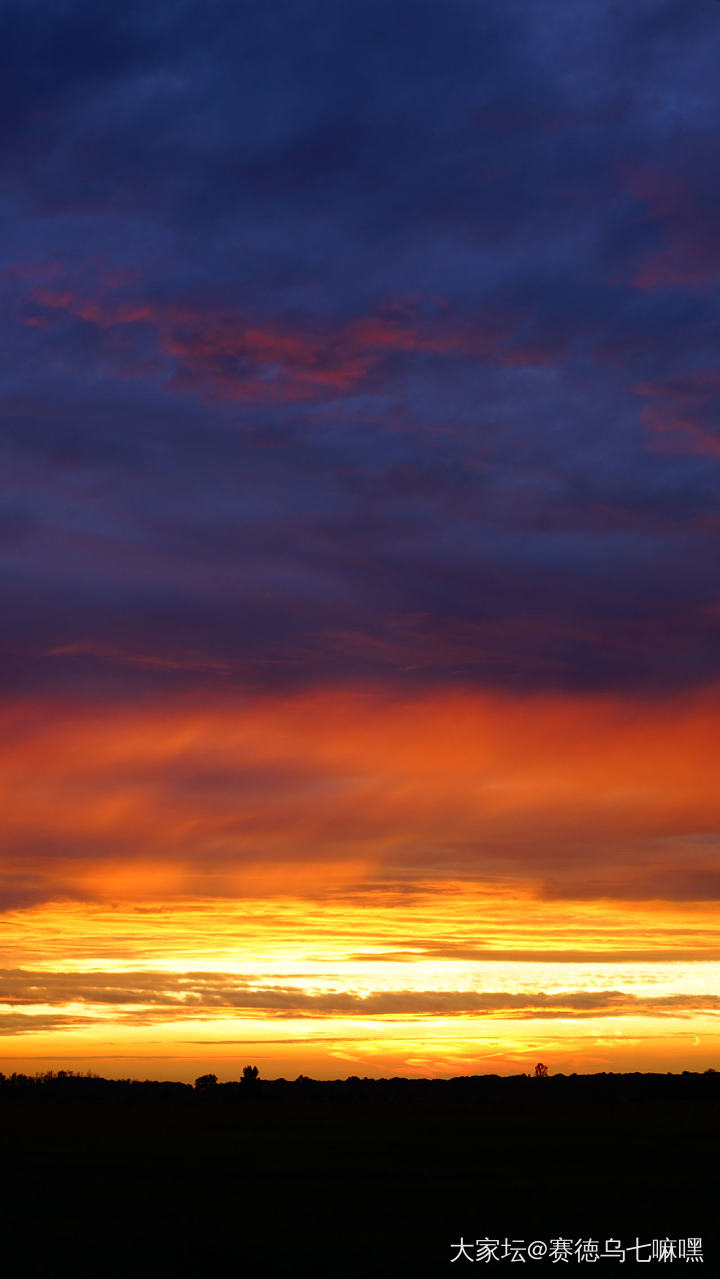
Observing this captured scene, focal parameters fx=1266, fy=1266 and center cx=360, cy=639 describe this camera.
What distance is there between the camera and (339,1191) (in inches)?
1574

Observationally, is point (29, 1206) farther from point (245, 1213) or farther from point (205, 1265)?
point (205, 1265)

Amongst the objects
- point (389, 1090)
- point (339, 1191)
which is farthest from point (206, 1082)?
point (339, 1191)

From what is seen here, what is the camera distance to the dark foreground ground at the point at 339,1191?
28.2 metres

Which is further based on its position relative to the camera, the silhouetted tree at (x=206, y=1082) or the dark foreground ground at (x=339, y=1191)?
the silhouetted tree at (x=206, y=1082)

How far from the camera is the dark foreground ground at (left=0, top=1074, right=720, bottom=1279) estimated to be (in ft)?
92.5

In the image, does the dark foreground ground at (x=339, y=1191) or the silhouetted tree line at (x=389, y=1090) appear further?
the silhouetted tree line at (x=389, y=1090)

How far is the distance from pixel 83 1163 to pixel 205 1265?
22435mm

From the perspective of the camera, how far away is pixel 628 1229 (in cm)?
3180

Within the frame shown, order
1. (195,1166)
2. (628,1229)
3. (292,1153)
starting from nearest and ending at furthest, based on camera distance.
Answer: (628,1229)
(195,1166)
(292,1153)

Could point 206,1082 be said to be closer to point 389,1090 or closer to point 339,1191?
point 389,1090

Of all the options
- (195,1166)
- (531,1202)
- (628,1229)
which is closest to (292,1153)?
(195,1166)

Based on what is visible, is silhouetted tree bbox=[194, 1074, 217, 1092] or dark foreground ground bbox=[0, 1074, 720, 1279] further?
silhouetted tree bbox=[194, 1074, 217, 1092]

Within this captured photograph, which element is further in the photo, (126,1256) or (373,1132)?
(373,1132)

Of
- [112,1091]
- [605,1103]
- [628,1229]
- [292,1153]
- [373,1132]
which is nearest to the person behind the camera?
[628,1229]
